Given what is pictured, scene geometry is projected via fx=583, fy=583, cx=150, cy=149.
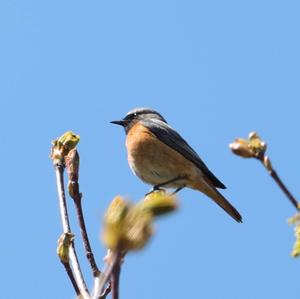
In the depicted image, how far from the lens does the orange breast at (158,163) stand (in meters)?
8.27

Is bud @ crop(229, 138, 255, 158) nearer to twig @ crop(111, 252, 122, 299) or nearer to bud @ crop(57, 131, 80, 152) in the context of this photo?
twig @ crop(111, 252, 122, 299)

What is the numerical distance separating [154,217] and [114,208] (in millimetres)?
160

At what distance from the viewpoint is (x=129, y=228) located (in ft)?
3.68

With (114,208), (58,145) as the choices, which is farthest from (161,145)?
(114,208)

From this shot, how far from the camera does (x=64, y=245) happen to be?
225 centimetres

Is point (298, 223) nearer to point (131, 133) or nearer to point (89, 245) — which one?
point (89, 245)

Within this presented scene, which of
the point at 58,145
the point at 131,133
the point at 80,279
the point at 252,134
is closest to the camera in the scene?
the point at 252,134

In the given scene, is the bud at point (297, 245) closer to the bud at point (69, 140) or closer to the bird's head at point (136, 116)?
the bud at point (69, 140)

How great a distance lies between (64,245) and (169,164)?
606 centimetres

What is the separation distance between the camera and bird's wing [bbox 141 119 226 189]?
8.48 meters

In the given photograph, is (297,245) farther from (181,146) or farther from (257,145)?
(181,146)

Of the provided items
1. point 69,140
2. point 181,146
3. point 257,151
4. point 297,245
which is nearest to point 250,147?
point 257,151

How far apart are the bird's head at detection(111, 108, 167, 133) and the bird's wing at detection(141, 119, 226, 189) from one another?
847mm

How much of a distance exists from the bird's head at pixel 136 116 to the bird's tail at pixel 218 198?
5.68 ft
